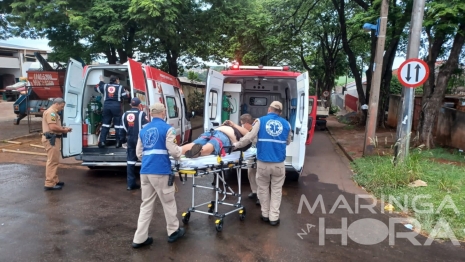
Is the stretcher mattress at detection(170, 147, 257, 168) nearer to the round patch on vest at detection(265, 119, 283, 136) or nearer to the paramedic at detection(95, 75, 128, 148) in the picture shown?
the round patch on vest at detection(265, 119, 283, 136)

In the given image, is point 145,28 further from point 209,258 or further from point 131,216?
point 209,258

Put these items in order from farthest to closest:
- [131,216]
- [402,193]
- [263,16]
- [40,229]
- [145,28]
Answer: [263,16] → [145,28] → [402,193] → [131,216] → [40,229]

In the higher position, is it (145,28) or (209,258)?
(145,28)

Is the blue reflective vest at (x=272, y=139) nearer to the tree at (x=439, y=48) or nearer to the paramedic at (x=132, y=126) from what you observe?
the paramedic at (x=132, y=126)

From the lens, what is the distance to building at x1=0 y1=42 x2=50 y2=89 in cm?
3456

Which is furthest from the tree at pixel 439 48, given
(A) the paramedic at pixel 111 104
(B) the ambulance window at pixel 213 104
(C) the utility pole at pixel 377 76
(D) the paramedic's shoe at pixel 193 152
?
(A) the paramedic at pixel 111 104

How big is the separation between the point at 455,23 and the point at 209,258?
826 cm

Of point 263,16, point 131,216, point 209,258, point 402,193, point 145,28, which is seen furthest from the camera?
point 263,16

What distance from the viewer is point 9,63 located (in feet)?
112

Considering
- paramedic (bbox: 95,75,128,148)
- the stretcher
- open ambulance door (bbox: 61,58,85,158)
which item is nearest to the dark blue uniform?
paramedic (bbox: 95,75,128,148)

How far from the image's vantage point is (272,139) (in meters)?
4.74

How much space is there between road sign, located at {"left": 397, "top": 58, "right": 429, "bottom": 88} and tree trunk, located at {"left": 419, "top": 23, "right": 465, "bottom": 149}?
3.32 m

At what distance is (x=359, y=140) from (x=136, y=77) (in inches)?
362

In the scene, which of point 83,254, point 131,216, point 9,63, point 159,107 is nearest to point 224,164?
point 159,107
